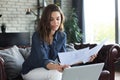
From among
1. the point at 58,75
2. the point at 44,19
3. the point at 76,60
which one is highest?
the point at 44,19

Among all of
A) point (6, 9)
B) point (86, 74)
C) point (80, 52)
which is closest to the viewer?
point (86, 74)

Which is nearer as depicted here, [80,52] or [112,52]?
[80,52]

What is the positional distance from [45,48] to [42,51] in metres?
0.07

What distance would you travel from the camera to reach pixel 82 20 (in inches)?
247

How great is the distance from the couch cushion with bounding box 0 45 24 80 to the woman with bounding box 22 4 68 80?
26 centimetres

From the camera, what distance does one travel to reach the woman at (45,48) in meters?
2.03

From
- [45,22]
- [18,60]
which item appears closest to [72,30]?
[18,60]

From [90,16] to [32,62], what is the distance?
13.7 feet

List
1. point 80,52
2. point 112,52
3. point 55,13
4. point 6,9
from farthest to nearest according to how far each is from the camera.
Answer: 1. point 6,9
2. point 112,52
3. point 55,13
4. point 80,52

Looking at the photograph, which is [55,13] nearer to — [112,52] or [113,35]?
[112,52]

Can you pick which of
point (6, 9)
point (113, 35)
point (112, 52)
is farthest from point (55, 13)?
→ point (6, 9)

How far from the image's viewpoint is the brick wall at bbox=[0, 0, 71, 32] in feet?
19.6

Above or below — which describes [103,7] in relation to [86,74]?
above

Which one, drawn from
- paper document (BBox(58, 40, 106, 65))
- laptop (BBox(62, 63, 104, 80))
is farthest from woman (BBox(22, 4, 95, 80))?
laptop (BBox(62, 63, 104, 80))
